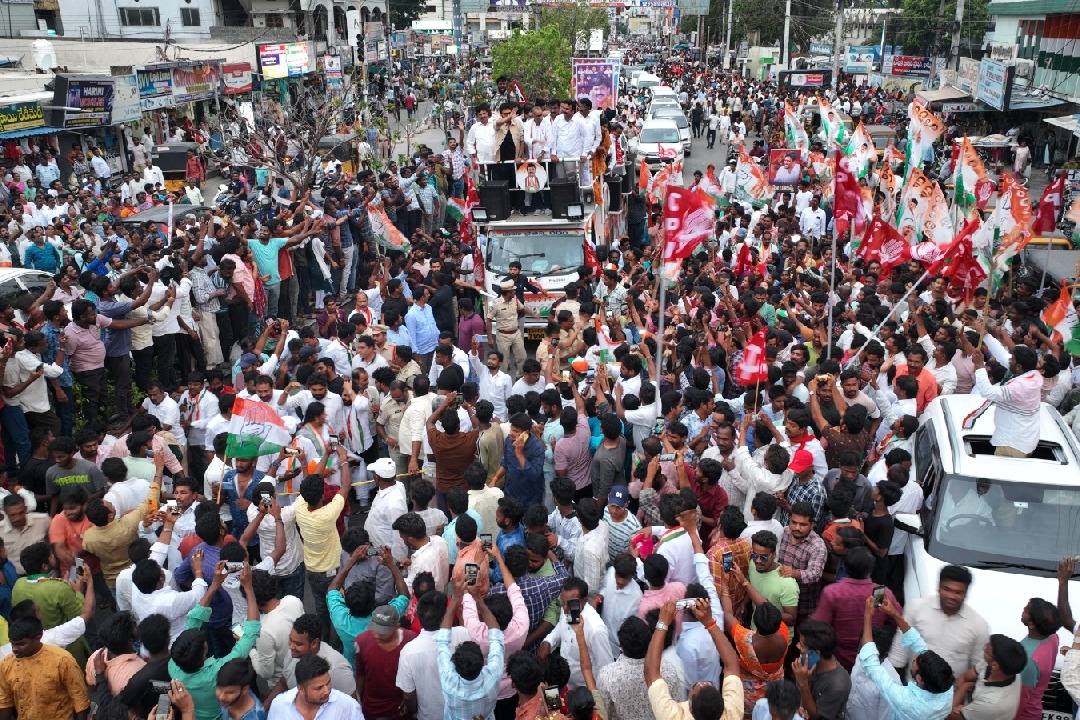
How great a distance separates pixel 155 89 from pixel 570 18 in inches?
1182

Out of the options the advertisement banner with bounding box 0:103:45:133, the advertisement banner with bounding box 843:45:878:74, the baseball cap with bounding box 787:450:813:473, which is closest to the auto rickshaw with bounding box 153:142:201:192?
the advertisement banner with bounding box 0:103:45:133

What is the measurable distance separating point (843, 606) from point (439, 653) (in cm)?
221

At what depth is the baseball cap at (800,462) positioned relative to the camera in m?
6.52

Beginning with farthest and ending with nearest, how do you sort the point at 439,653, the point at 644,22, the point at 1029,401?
the point at 644,22 < the point at 1029,401 < the point at 439,653

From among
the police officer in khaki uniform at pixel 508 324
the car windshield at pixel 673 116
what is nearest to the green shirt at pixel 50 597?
the police officer in khaki uniform at pixel 508 324

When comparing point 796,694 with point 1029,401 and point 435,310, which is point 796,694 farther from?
point 435,310

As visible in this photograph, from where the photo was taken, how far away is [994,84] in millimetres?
29172

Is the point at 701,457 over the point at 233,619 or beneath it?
over

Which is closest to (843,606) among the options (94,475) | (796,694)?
(796,694)

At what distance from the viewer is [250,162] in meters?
Result: 23.6

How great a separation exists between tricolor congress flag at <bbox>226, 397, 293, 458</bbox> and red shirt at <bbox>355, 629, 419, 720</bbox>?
2.09 m

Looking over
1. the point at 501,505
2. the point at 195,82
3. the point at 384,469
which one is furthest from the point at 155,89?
the point at 501,505

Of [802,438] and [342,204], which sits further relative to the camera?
[342,204]

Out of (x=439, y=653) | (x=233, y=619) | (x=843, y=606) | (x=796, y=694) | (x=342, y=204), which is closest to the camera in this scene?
(x=796, y=694)
